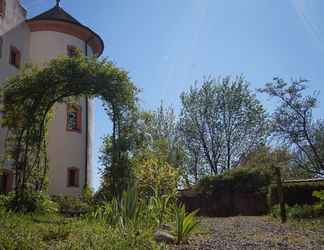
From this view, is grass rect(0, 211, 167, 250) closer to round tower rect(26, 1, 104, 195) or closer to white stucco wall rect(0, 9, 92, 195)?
white stucco wall rect(0, 9, 92, 195)

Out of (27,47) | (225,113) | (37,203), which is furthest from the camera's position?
(225,113)

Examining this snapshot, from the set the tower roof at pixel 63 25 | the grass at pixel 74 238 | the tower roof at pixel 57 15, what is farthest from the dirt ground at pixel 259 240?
the tower roof at pixel 57 15

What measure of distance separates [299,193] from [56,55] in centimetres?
1415

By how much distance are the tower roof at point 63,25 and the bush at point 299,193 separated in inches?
542

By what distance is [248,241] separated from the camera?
21.3 feet

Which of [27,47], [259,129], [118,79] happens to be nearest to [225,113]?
[259,129]

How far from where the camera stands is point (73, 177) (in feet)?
66.6

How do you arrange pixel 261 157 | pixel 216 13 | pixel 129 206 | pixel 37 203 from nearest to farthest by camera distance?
pixel 129 206
pixel 216 13
pixel 37 203
pixel 261 157

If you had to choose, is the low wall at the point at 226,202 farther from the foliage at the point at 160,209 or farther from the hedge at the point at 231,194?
the foliage at the point at 160,209

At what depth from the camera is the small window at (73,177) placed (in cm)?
2003

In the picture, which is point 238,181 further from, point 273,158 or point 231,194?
point 273,158

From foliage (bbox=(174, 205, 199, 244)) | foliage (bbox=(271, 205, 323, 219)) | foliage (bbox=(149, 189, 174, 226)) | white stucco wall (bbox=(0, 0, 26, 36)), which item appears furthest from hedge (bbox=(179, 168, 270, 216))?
white stucco wall (bbox=(0, 0, 26, 36))

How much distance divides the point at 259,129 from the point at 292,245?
24845mm

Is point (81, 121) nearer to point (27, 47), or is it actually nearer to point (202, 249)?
point (27, 47)
